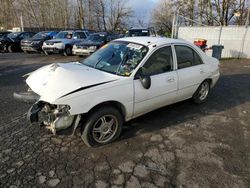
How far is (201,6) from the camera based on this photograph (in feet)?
72.8

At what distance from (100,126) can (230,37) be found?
13215mm

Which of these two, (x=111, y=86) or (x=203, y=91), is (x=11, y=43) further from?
(x=111, y=86)

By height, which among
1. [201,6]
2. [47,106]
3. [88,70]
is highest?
[201,6]

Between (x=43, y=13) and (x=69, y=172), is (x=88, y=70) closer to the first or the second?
(x=69, y=172)

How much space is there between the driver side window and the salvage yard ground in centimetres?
111

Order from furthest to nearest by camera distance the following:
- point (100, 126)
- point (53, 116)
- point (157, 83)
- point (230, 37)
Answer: point (230, 37), point (157, 83), point (100, 126), point (53, 116)

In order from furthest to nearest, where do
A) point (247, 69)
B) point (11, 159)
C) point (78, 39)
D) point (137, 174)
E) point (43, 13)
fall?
point (43, 13)
point (78, 39)
point (247, 69)
point (11, 159)
point (137, 174)

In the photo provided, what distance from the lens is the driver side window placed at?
12.6 ft

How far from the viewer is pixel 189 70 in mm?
4656

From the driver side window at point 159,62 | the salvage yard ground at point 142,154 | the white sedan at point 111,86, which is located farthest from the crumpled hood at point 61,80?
the salvage yard ground at point 142,154

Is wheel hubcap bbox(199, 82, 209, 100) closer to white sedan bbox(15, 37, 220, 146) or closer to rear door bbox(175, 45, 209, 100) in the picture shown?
rear door bbox(175, 45, 209, 100)

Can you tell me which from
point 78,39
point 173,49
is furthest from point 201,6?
point 173,49

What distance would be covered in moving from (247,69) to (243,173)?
889cm

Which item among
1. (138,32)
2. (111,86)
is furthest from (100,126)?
(138,32)
